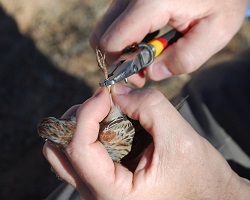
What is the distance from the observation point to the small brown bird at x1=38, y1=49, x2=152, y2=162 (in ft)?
5.79

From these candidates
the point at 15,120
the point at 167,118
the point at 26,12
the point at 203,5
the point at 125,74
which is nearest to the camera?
the point at 167,118

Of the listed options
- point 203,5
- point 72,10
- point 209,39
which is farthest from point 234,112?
point 72,10

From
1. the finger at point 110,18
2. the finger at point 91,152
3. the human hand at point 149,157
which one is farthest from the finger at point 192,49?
the finger at point 91,152

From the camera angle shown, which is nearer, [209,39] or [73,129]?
[73,129]

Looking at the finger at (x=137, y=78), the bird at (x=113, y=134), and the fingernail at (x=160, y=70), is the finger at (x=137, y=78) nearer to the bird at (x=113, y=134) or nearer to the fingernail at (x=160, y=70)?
the fingernail at (x=160, y=70)

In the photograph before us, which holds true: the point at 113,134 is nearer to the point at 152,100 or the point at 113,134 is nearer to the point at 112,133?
the point at 112,133

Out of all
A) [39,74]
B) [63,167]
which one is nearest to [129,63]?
[63,167]

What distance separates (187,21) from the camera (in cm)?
240

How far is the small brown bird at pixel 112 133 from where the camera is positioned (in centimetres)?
176

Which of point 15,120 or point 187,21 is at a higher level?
point 15,120

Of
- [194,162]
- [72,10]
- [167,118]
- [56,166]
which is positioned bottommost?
[194,162]

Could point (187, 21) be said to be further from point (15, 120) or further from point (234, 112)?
point (15, 120)

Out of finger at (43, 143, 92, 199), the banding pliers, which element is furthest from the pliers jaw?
finger at (43, 143, 92, 199)

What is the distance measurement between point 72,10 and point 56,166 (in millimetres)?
2879
